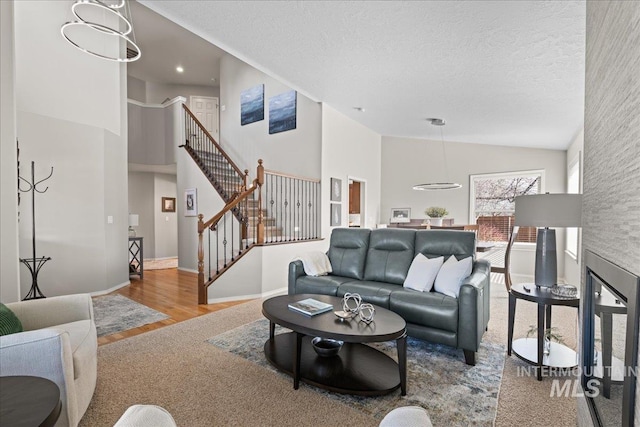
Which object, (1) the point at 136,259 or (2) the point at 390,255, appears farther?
(1) the point at 136,259

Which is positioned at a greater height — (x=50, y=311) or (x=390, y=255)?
(x=390, y=255)

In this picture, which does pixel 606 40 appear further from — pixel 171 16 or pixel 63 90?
pixel 63 90

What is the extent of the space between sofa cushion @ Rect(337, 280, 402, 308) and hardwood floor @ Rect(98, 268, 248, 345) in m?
1.84

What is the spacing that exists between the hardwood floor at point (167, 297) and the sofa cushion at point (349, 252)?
1.57 metres

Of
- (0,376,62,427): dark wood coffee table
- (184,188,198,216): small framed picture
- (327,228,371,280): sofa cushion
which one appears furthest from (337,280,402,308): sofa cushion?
(184,188,198,216): small framed picture

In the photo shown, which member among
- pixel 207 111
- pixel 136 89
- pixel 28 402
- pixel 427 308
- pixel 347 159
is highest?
pixel 136 89

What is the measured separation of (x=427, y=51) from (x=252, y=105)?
4.86m

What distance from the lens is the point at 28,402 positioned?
118 cm

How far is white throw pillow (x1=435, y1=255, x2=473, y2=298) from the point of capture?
282cm

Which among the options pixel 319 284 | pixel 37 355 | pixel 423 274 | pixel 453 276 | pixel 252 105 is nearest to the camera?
pixel 37 355

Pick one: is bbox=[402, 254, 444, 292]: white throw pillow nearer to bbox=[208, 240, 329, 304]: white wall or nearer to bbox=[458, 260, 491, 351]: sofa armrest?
bbox=[458, 260, 491, 351]: sofa armrest

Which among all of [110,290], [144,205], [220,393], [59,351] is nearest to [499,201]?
[220,393]

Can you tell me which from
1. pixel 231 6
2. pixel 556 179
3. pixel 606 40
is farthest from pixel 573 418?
pixel 556 179

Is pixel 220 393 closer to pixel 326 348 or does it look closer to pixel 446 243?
pixel 326 348
